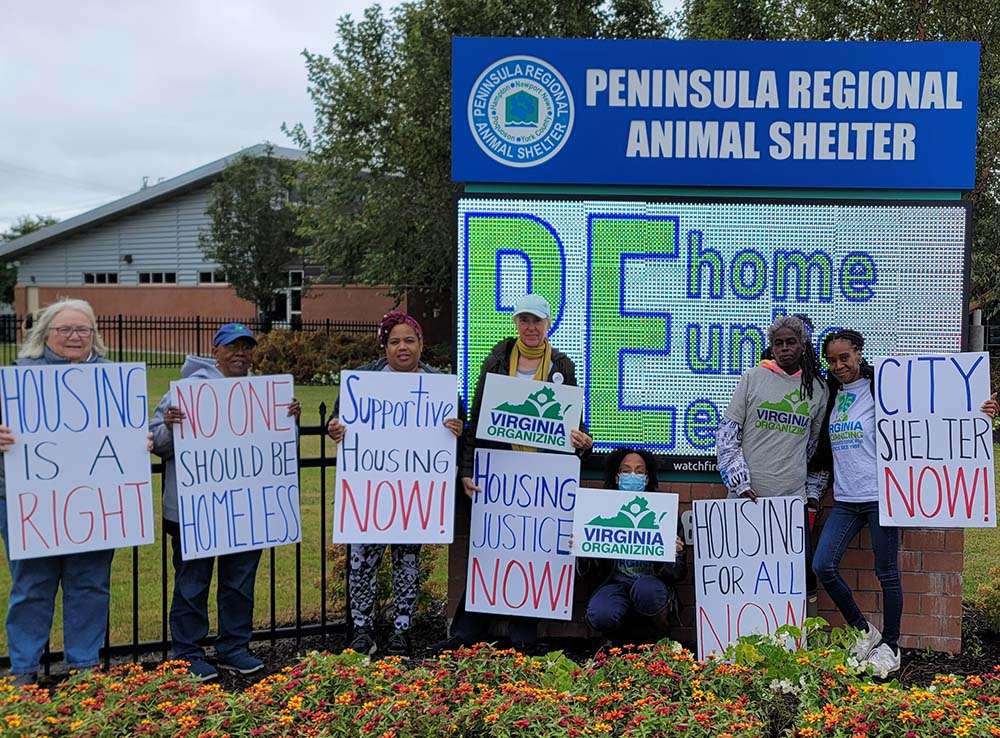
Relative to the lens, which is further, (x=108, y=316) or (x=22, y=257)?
(x=22, y=257)

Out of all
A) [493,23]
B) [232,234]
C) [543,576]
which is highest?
[493,23]

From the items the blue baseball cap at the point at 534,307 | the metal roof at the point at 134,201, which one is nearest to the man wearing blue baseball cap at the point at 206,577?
the blue baseball cap at the point at 534,307

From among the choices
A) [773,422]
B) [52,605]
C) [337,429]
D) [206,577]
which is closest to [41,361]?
[52,605]

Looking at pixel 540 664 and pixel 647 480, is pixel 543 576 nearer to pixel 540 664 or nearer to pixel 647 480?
pixel 647 480

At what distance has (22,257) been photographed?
42.7m

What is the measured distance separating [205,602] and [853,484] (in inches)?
134

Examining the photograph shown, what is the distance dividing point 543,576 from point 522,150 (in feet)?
7.77

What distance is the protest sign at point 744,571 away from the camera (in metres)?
5.02

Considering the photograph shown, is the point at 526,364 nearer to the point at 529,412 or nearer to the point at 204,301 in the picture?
the point at 529,412

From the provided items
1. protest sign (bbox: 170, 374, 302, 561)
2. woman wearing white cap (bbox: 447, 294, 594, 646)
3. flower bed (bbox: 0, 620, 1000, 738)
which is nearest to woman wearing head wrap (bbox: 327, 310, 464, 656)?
woman wearing white cap (bbox: 447, 294, 594, 646)

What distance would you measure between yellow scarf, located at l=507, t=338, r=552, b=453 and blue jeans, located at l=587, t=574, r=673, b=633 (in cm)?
93

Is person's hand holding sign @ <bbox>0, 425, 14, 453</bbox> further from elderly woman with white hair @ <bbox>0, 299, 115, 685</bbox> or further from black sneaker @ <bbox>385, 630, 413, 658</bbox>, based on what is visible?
black sneaker @ <bbox>385, 630, 413, 658</bbox>

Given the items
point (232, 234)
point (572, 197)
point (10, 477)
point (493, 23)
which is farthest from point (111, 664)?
point (232, 234)

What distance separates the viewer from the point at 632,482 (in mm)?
5078
